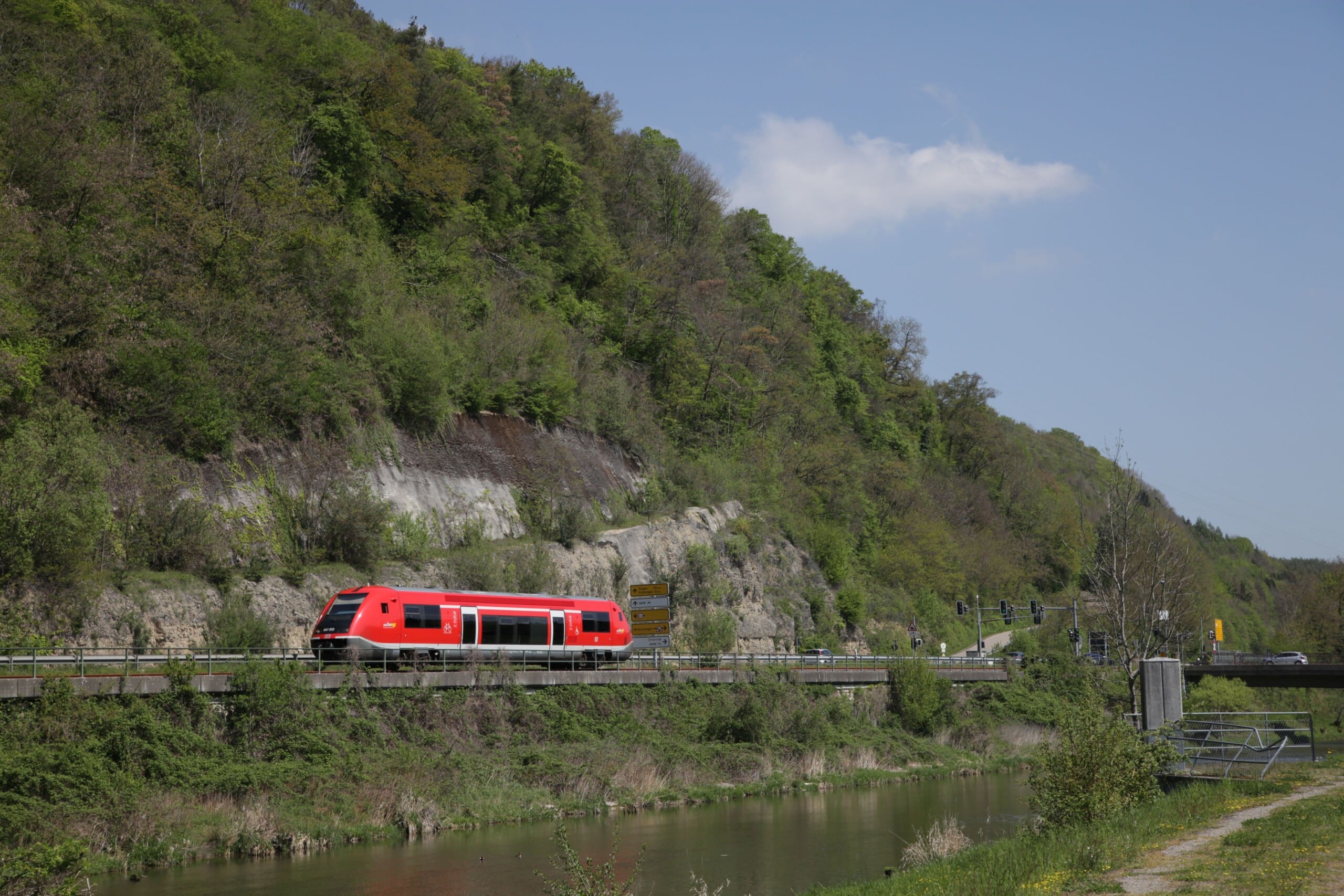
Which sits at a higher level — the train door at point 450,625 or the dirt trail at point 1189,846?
the train door at point 450,625

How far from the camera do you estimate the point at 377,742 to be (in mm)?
30828

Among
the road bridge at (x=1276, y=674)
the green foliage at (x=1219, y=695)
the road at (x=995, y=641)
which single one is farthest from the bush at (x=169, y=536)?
the road at (x=995, y=641)

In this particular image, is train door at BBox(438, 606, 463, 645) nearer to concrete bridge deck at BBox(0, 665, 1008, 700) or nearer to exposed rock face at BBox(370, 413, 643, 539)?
concrete bridge deck at BBox(0, 665, 1008, 700)

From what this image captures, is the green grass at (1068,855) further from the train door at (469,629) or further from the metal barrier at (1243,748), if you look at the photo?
the train door at (469,629)

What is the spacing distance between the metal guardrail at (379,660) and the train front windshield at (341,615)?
1063mm

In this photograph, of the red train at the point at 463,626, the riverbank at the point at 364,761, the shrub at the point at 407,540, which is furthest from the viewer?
the shrub at the point at 407,540

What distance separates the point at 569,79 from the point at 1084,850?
93004 millimetres

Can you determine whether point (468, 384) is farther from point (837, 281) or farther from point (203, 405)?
point (837, 281)

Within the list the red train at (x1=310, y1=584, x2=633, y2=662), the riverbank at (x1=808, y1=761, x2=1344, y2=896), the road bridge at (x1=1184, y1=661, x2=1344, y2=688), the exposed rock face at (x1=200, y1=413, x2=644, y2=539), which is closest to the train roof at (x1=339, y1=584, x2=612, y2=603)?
the red train at (x1=310, y1=584, x2=633, y2=662)

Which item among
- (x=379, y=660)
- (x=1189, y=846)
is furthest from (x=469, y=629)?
(x=1189, y=846)

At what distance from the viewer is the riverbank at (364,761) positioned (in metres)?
23.8

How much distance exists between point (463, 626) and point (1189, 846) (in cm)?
2640

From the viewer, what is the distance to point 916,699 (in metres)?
51.9

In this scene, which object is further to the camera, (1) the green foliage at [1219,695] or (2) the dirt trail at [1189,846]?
(1) the green foliage at [1219,695]
